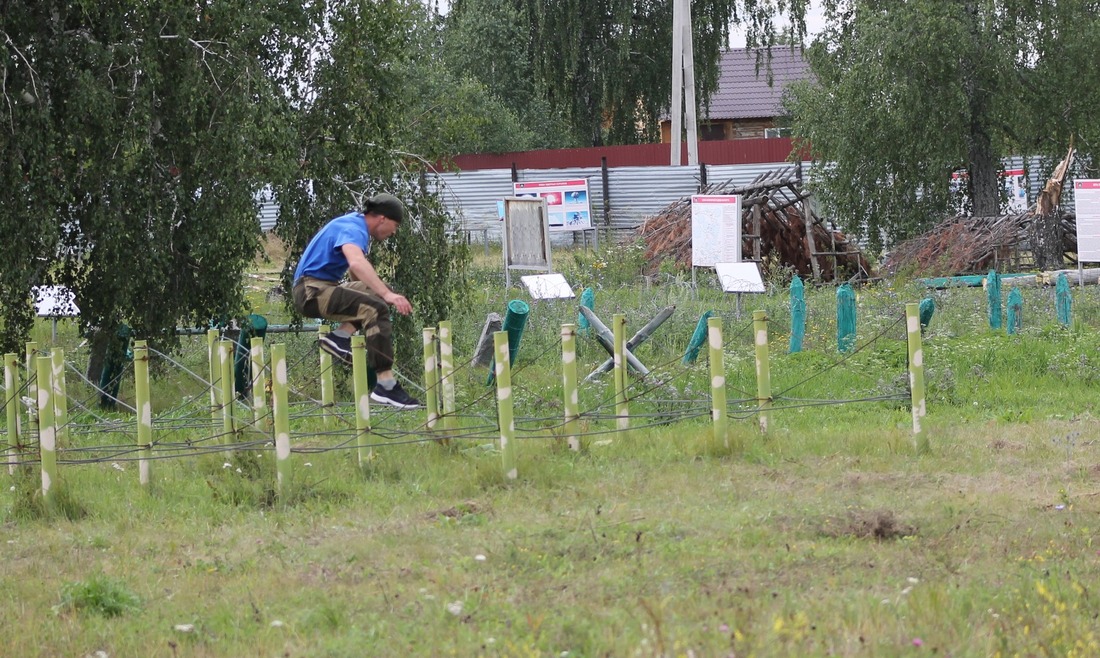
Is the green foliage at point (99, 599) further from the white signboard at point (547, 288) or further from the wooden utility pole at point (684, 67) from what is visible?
the wooden utility pole at point (684, 67)

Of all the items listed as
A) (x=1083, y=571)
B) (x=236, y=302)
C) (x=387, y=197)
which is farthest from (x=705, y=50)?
(x=1083, y=571)

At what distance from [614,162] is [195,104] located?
1150 inches

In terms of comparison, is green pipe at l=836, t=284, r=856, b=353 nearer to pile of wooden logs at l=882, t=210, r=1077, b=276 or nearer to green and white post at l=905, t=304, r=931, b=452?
green and white post at l=905, t=304, r=931, b=452

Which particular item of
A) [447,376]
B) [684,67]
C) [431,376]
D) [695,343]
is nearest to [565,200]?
[684,67]

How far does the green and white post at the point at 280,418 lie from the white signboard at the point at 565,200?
25.7m

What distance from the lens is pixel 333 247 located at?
945cm

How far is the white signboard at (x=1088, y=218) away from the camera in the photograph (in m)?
20.7

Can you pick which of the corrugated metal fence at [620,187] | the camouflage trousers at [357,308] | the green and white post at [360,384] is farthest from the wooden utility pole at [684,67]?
the green and white post at [360,384]

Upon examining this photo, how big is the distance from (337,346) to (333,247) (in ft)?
2.36

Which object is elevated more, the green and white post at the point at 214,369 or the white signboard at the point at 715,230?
the white signboard at the point at 715,230

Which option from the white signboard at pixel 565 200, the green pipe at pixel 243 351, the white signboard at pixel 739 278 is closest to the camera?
the green pipe at pixel 243 351

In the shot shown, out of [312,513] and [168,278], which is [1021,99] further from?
[312,513]

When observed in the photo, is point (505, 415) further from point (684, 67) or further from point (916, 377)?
point (684, 67)

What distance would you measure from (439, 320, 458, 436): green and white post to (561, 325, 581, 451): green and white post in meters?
0.78
